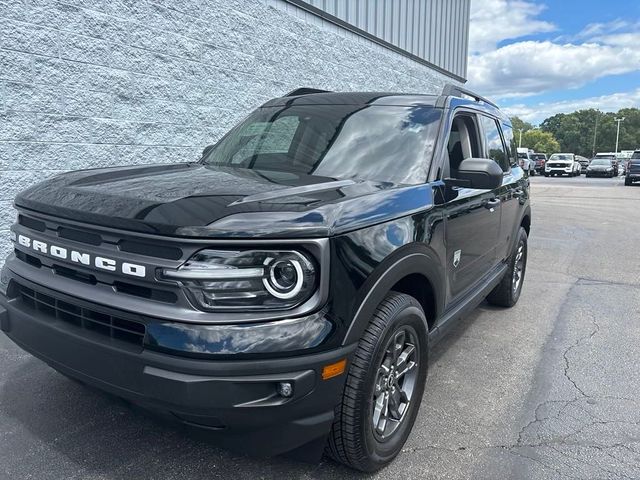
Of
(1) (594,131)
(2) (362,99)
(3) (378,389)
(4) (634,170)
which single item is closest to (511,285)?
(2) (362,99)

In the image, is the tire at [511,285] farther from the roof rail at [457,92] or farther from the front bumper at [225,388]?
the front bumper at [225,388]

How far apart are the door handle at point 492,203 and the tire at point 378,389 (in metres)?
1.50

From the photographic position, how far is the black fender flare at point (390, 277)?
2215mm

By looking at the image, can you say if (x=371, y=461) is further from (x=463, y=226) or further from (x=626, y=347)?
(x=626, y=347)

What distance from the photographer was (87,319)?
2225 mm

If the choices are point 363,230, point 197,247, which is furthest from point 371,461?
point 197,247

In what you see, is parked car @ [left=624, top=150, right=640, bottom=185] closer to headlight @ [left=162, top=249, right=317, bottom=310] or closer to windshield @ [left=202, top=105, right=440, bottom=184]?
windshield @ [left=202, top=105, right=440, bottom=184]

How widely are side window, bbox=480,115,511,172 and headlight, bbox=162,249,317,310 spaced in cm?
290

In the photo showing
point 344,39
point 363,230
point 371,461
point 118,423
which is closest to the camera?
point 363,230

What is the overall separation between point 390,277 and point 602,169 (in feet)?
141

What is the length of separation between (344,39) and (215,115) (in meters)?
4.24

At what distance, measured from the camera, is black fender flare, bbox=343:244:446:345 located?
7.27ft

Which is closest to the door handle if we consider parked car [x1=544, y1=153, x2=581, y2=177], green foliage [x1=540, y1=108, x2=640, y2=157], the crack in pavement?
the crack in pavement

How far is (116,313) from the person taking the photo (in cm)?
210
